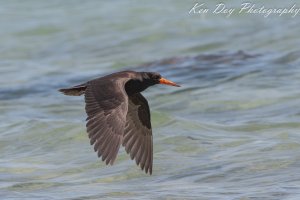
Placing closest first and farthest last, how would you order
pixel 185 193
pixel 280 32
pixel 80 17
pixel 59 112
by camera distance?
1. pixel 185 193
2. pixel 59 112
3. pixel 280 32
4. pixel 80 17

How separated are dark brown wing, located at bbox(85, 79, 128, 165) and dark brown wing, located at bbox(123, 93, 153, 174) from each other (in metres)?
0.73

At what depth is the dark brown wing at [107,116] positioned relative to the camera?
24.1ft

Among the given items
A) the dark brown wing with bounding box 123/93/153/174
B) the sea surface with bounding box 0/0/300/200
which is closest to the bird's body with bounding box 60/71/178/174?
the dark brown wing with bounding box 123/93/153/174

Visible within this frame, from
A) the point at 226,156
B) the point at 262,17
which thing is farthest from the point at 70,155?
the point at 262,17

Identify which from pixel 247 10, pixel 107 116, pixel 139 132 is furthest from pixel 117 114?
pixel 247 10

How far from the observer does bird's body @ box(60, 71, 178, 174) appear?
24.3ft

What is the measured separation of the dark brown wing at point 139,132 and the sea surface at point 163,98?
12.3 inches

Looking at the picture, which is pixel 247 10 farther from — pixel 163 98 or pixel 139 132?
pixel 139 132

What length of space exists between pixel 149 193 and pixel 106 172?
1.05 metres

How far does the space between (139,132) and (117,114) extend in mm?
1152

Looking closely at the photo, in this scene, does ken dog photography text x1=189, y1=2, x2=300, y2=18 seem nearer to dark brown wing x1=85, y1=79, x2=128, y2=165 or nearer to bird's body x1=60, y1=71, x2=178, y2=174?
bird's body x1=60, y1=71, x2=178, y2=174

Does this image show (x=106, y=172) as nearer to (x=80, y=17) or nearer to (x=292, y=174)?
(x=292, y=174)

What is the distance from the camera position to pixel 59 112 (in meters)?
12.5

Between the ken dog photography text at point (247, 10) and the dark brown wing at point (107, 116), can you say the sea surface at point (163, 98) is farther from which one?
the dark brown wing at point (107, 116)
